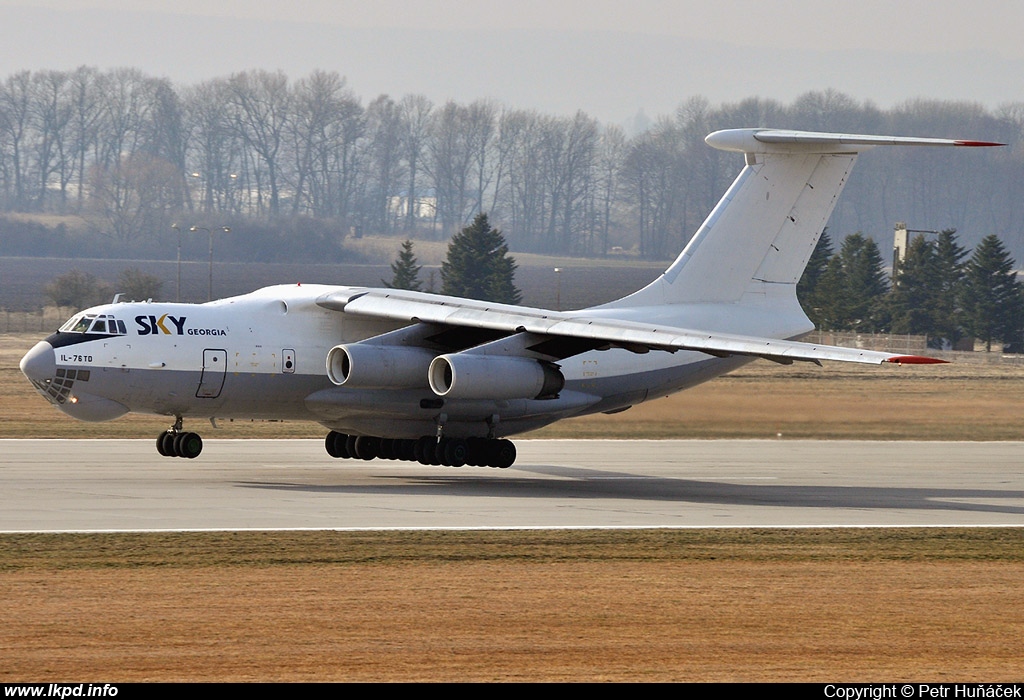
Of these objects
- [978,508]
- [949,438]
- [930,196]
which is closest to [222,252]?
[930,196]

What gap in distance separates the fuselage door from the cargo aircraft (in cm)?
2

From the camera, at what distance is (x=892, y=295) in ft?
244

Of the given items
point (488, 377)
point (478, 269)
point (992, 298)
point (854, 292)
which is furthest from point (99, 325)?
point (992, 298)

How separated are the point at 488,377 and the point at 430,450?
2218mm

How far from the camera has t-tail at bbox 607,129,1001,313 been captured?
2419 centimetres

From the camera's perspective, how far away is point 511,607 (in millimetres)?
11266

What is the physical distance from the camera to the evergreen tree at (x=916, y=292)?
7206 cm

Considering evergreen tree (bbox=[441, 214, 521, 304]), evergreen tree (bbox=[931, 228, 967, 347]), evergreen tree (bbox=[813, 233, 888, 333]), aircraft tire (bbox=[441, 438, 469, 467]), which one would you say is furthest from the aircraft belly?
evergreen tree (bbox=[931, 228, 967, 347])

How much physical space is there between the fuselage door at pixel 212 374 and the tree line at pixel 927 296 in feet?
168

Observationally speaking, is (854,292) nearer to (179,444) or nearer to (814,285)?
(814,285)

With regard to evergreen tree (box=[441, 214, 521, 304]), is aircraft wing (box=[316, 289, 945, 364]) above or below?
below

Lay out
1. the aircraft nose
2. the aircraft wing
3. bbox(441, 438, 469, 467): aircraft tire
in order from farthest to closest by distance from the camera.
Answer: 1. bbox(441, 438, 469, 467): aircraft tire
2. the aircraft nose
3. the aircraft wing

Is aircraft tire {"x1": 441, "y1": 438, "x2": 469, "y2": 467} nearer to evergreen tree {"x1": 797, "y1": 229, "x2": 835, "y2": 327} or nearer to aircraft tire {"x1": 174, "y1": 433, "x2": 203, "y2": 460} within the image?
aircraft tire {"x1": 174, "y1": 433, "x2": 203, "y2": 460}
